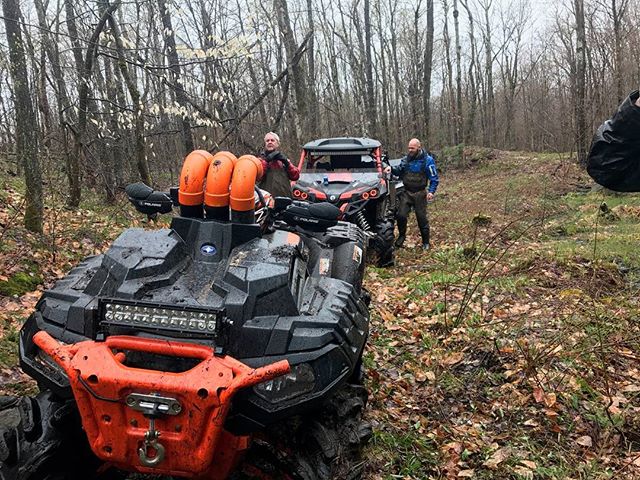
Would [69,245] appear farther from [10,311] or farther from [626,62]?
[626,62]

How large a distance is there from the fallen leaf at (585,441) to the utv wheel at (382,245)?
16.6ft

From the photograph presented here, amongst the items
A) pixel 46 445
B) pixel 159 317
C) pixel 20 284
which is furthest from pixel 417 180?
pixel 46 445

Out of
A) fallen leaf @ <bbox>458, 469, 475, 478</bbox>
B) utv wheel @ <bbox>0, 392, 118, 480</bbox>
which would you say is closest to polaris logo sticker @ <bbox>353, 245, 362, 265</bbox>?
fallen leaf @ <bbox>458, 469, 475, 478</bbox>

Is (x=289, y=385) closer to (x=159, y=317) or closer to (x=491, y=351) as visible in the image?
(x=159, y=317)

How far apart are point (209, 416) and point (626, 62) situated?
73.4 feet

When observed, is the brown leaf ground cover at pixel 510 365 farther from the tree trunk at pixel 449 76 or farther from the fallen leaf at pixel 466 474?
the tree trunk at pixel 449 76

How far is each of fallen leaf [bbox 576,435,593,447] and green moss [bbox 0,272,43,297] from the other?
17.8 ft

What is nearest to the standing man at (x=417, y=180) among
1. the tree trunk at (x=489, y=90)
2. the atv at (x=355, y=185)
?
the atv at (x=355, y=185)

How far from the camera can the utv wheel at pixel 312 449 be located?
9.09ft

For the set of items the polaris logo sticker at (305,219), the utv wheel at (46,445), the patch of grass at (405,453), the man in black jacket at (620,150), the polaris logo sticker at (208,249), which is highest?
the man in black jacket at (620,150)

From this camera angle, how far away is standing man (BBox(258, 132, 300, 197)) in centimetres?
772

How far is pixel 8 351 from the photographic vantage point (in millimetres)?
4754

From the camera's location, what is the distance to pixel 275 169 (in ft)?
25.8

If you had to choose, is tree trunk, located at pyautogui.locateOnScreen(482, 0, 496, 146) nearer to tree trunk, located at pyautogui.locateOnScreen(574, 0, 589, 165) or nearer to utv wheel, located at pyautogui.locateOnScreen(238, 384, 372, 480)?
tree trunk, located at pyautogui.locateOnScreen(574, 0, 589, 165)
